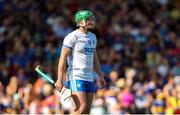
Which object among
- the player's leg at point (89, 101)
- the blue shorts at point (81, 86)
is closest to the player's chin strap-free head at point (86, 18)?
the blue shorts at point (81, 86)

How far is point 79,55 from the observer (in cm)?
1024

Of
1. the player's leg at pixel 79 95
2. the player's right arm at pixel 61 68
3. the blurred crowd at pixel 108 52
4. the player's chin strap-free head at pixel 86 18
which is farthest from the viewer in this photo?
the blurred crowd at pixel 108 52

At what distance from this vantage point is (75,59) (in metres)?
10.2

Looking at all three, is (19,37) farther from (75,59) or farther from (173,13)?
(75,59)

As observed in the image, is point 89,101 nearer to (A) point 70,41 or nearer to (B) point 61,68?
(B) point 61,68

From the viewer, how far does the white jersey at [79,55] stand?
10.2 m

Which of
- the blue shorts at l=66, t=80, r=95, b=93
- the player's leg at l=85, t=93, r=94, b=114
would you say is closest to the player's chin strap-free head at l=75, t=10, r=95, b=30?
the blue shorts at l=66, t=80, r=95, b=93

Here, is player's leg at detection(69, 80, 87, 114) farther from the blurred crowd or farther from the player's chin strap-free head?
the blurred crowd

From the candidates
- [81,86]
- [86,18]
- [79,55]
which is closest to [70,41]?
[79,55]

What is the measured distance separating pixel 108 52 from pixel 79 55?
975 centimetres

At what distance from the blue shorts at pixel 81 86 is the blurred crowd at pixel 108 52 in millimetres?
5048

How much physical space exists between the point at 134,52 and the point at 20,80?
3896 mm

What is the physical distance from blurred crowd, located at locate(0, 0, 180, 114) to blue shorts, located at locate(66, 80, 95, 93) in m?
5.05

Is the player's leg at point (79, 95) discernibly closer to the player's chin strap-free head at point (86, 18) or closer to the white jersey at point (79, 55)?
the white jersey at point (79, 55)
